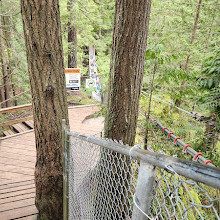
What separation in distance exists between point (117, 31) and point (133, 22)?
0.77ft

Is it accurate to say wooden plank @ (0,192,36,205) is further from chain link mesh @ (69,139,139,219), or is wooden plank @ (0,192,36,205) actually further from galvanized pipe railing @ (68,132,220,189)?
galvanized pipe railing @ (68,132,220,189)

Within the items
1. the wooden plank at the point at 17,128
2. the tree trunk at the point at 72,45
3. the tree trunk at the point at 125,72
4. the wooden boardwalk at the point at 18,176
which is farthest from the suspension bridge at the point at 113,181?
the tree trunk at the point at 72,45

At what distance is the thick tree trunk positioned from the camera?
2.30m

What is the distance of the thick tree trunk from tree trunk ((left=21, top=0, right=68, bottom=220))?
2.38 feet

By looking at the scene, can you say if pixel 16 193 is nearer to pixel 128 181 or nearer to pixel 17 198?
pixel 17 198

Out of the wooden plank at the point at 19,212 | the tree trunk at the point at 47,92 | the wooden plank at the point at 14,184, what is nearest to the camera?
the tree trunk at the point at 47,92

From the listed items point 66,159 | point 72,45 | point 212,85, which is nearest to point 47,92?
point 66,159

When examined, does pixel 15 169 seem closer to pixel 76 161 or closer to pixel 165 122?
pixel 76 161

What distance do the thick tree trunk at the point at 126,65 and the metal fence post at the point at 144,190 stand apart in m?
1.80

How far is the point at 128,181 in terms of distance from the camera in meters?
2.21

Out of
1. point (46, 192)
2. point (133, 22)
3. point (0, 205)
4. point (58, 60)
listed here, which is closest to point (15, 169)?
point (0, 205)

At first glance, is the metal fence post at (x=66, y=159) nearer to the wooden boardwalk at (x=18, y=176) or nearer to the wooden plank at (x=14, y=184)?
the wooden boardwalk at (x=18, y=176)

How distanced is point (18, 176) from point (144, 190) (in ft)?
12.5

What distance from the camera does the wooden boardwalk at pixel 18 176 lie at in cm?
284
